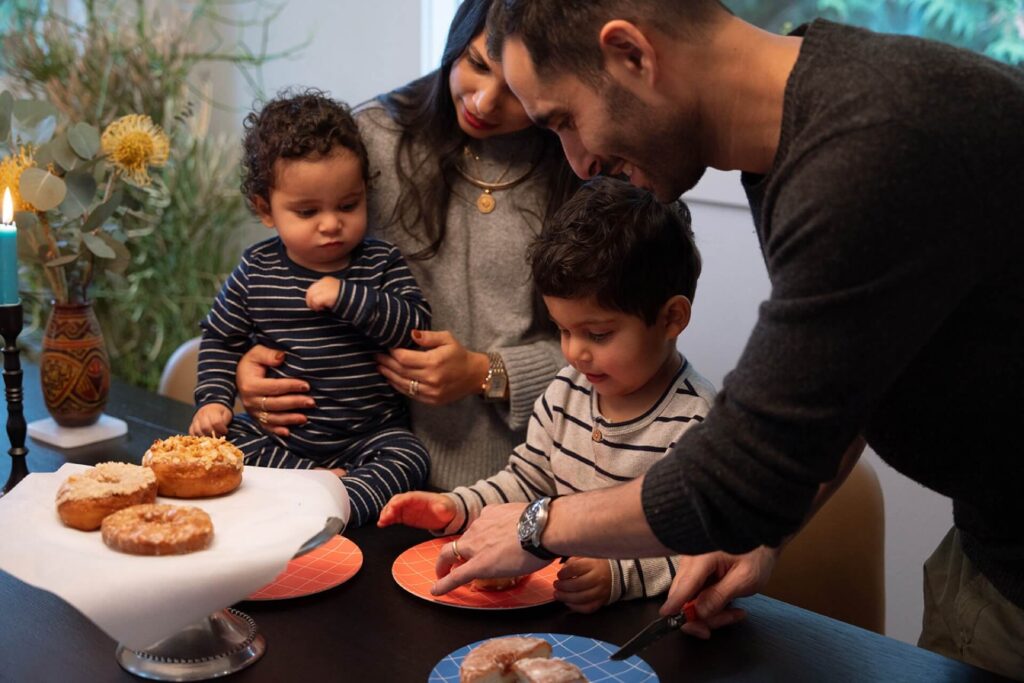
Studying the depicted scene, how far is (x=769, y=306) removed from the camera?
1029 millimetres

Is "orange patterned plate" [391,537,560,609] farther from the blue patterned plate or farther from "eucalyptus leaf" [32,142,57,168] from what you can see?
"eucalyptus leaf" [32,142,57,168]

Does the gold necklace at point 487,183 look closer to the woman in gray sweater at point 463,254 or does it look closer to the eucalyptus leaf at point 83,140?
the woman in gray sweater at point 463,254

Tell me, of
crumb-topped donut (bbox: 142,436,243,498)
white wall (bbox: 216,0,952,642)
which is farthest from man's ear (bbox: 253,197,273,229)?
white wall (bbox: 216,0,952,642)

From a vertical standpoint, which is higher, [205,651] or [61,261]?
[61,261]

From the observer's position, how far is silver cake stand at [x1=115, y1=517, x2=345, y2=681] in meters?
1.19

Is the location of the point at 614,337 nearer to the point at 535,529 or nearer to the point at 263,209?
the point at 535,529

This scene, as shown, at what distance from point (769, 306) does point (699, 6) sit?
1.16ft

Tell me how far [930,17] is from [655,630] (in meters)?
1.88

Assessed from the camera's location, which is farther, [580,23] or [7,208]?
[7,208]

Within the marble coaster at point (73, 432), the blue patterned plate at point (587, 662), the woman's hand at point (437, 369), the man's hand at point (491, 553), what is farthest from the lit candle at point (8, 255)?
the blue patterned plate at point (587, 662)

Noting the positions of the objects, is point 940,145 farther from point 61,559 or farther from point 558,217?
point 61,559

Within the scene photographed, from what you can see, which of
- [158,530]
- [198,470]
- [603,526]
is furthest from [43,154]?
[603,526]

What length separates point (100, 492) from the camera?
1186mm

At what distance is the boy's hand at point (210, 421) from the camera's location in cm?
188
